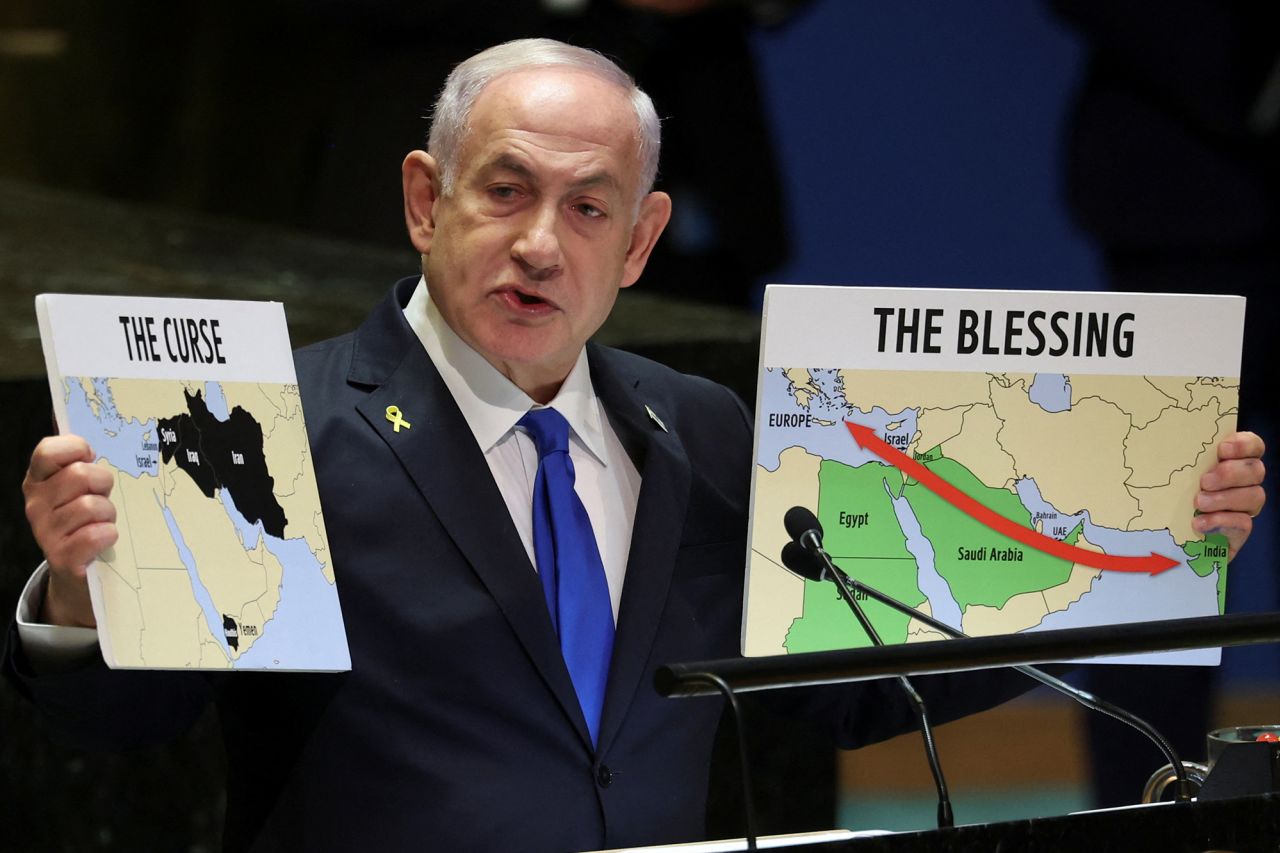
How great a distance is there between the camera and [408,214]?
7.34 ft

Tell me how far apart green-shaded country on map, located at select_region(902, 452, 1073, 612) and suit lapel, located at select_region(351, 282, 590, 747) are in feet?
1.53

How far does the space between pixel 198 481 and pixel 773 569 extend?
2.14ft

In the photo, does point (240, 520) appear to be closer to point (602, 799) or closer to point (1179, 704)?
point (602, 799)

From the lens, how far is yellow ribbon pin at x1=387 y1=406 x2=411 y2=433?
2.06 m

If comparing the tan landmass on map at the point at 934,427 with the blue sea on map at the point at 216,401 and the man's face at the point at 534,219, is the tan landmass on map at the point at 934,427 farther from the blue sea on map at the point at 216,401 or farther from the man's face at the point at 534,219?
the blue sea on map at the point at 216,401

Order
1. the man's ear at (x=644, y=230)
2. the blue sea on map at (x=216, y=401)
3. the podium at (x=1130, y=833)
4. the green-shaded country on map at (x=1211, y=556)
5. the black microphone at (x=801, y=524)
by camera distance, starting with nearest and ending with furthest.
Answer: the podium at (x=1130, y=833)
the blue sea on map at (x=216, y=401)
the black microphone at (x=801, y=524)
the green-shaded country on map at (x=1211, y=556)
the man's ear at (x=644, y=230)

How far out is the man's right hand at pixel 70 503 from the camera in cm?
167

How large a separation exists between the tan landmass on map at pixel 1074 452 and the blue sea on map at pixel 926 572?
0.15 m

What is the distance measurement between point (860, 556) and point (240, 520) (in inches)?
27.5

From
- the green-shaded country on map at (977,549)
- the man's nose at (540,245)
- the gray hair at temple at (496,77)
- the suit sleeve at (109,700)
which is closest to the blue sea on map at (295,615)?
the suit sleeve at (109,700)

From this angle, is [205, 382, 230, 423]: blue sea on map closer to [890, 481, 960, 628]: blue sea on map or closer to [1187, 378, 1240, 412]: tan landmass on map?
[890, 481, 960, 628]: blue sea on map

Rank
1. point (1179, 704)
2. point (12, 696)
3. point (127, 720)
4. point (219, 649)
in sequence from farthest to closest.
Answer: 1. point (1179, 704)
2. point (12, 696)
3. point (127, 720)
4. point (219, 649)

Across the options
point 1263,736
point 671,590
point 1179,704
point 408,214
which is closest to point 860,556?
point 671,590

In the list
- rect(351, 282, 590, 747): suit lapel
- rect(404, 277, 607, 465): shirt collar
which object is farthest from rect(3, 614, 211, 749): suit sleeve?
rect(404, 277, 607, 465): shirt collar
